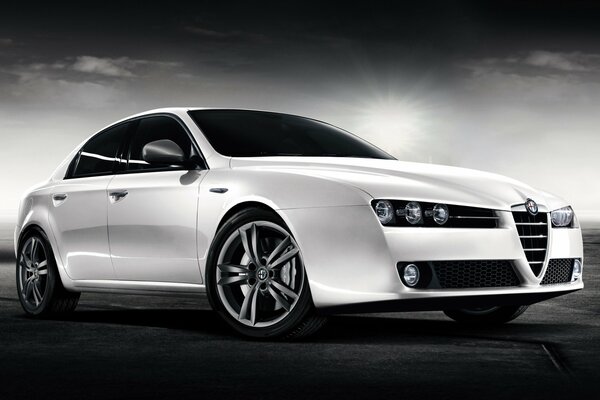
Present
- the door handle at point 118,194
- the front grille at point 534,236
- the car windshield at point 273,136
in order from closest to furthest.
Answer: the front grille at point 534,236 → the car windshield at point 273,136 → the door handle at point 118,194

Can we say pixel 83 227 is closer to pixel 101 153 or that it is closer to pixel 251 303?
pixel 101 153

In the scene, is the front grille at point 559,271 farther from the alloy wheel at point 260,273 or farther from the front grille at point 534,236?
the alloy wheel at point 260,273

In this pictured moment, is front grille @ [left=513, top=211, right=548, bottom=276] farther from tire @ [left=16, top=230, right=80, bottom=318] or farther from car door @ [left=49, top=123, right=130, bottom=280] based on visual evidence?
tire @ [left=16, top=230, right=80, bottom=318]

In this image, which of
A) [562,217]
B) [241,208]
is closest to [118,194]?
[241,208]

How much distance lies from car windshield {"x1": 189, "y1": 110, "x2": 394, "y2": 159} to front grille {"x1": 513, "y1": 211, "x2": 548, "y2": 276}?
5.34 feet

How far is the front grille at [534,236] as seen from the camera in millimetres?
6633

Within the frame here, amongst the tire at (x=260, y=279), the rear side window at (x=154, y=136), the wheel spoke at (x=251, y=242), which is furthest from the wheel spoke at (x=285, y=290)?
the rear side window at (x=154, y=136)

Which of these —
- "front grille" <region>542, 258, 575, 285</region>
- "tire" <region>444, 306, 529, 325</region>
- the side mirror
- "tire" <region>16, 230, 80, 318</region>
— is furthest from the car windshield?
"tire" <region>16, 230, 80, 318</region>

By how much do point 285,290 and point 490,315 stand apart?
2.11 meters

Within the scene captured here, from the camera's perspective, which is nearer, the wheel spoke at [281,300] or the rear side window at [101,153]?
the wheel spoke at [281,300]

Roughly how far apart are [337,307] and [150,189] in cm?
A: 192

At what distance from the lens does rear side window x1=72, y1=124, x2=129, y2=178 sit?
8289 mm

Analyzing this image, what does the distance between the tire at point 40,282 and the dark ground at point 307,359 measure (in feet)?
0.59

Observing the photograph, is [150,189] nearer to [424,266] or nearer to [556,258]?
[424,266]
